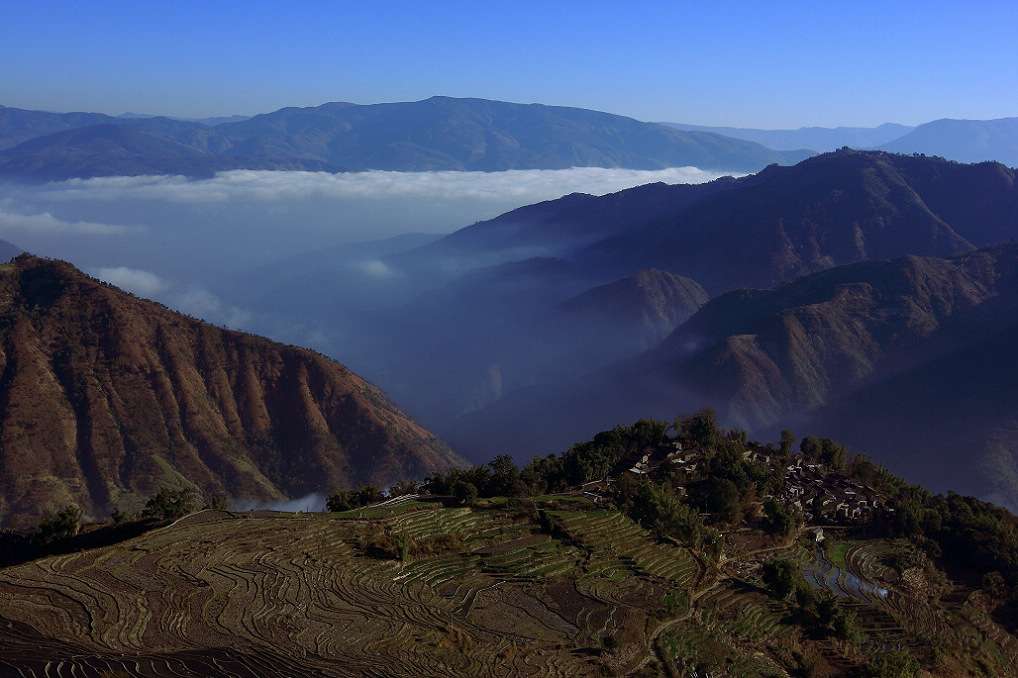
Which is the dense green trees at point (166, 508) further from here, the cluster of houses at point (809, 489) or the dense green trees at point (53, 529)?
the cluster of houses at point (809, 489)

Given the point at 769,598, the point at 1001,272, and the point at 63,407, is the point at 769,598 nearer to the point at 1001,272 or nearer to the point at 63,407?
the point at 63,407

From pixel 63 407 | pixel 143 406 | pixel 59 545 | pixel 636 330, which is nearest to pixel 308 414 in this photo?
pixel 143 406

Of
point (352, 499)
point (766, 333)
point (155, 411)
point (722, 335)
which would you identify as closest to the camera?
point (352, 499)

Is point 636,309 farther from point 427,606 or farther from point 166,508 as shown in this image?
point 427,606

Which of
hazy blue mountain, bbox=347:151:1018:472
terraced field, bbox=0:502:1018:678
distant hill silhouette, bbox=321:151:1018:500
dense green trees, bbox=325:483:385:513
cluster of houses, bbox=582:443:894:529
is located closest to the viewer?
terraced field, bbox=0:502:1018:678

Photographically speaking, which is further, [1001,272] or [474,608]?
[1001,272]

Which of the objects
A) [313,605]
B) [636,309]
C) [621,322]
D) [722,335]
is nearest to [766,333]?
[722,335]

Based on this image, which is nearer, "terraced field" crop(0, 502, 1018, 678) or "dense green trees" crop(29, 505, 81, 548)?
"terraced field" crop(0, 502, 1018, 678)

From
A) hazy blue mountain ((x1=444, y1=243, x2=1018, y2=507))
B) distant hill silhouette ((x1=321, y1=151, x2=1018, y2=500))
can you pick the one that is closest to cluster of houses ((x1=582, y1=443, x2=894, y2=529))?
hazy blue mountain ((x1=444, y1=243, x2=1018, y2=507))

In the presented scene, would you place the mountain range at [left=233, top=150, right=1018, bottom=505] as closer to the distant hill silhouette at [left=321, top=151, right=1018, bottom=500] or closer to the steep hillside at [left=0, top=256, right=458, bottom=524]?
the distant hill silhouette at [left=321, top=151, right=1018, bottom=500]
